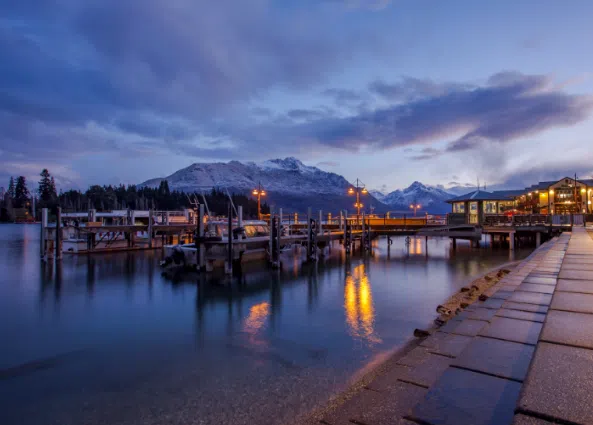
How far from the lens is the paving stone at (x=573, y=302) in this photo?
4809mm

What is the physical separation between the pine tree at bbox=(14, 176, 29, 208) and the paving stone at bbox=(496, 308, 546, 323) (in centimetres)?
22619

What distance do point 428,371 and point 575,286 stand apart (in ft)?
9.49

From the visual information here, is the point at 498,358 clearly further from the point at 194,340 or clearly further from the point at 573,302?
the point at 194,340

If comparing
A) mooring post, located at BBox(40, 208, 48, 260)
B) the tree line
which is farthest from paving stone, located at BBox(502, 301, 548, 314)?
the tree line

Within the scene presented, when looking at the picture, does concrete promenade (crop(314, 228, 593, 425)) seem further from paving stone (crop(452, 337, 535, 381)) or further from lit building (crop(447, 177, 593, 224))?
lit building (crop(447, 177, 593, 224))

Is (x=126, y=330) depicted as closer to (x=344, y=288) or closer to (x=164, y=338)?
(x=164, y=338)

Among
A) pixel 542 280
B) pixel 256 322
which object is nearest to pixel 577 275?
pixel 542 280

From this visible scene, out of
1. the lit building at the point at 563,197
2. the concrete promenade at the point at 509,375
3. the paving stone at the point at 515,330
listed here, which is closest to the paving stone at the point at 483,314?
the concrete promenade at the point at 509,375

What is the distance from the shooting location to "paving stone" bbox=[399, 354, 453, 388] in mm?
6484

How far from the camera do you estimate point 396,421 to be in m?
4.62

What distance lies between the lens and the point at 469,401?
4027mm

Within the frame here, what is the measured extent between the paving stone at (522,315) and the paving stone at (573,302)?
0.60m

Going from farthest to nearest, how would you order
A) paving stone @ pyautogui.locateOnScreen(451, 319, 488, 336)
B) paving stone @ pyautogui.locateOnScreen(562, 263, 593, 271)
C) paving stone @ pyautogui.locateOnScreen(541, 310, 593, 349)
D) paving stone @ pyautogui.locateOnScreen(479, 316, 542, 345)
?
1. paving stone @ pyautogui.locateOnScreen(451, 319, 488, 336)
2. paving stone @ pyautogui.locateOnScreen(562, 263, 593, 271)
3. paving stone @ pyautogui.locateOnScreen(479, 316, 542, 345)
4. paving stone @ pyautogui.locateOnScreen(541, 310, 593, 349)

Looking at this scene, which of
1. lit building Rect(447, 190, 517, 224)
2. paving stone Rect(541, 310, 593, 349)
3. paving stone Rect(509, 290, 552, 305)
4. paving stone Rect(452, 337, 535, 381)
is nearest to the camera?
paving stone Rect(541, 310, 593, 349)
